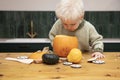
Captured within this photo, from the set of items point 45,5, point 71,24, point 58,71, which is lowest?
point 58,71

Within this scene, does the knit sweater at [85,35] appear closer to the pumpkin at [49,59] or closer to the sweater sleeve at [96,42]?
the sweater sleeve at [96,42]

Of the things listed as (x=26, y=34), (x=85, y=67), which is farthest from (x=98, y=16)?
(x=85, y=67)

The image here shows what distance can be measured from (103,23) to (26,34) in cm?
115

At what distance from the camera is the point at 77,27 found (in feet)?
6.00

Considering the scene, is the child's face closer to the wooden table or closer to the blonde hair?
the blonde hair

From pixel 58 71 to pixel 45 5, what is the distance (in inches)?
94.8

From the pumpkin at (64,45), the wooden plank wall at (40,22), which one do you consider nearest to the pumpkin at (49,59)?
the pumpkin at (64,45)

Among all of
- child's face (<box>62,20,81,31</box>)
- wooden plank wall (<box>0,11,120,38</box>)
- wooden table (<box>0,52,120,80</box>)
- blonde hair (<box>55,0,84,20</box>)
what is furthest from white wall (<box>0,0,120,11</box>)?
wooden table (<box>0,52,120,80</box>)

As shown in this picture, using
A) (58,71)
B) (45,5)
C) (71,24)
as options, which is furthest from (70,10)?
(45,5)

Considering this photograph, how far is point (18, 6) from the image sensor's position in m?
3.64

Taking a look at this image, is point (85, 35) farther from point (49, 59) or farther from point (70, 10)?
point (49, 59)

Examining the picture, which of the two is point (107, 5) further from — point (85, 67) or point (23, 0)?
point (85, 67)

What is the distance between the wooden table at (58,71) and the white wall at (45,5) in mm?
2178

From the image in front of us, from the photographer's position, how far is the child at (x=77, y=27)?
1.62 m
